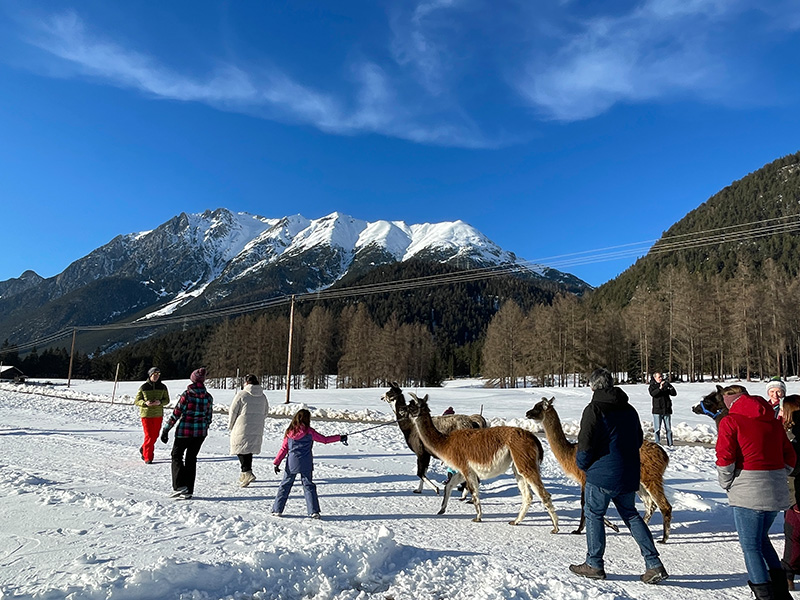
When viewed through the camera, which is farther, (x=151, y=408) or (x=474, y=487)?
(x=151, y=408)

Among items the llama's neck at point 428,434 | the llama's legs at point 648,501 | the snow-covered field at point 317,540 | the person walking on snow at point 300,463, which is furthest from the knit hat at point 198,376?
the llama's legs at point 648,501

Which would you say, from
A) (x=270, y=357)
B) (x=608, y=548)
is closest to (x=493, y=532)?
(x=608, y=548)

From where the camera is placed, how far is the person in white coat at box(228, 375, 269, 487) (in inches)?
325

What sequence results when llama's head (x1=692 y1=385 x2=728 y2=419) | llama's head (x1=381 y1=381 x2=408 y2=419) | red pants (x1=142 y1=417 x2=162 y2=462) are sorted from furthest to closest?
red pants (x1=142 y1=417 x2=162 y2=462), llama's head (x1=381 y1=381 x2=408 y2=419), llama's head (x1=692 y1=385 x2=728 y2=419)

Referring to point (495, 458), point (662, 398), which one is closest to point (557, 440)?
point (495, 458)

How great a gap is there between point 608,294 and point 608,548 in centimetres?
11666

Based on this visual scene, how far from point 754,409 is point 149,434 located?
10.2 m

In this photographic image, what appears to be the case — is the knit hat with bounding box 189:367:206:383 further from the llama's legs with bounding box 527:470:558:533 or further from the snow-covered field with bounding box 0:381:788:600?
the llama's legs with bounding box 527:470:558:533

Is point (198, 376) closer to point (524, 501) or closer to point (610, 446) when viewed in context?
point (524, 501)

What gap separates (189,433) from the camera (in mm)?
7422

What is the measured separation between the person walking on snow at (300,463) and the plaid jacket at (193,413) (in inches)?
60.1

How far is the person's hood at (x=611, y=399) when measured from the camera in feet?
15.1

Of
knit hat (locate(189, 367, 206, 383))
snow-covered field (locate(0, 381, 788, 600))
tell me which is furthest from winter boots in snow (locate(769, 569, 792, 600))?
knit hat (locate(189, 367, 206, 383))

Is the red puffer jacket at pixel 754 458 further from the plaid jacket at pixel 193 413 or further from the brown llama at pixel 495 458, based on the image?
the plaid jacket at pixel 193 413
